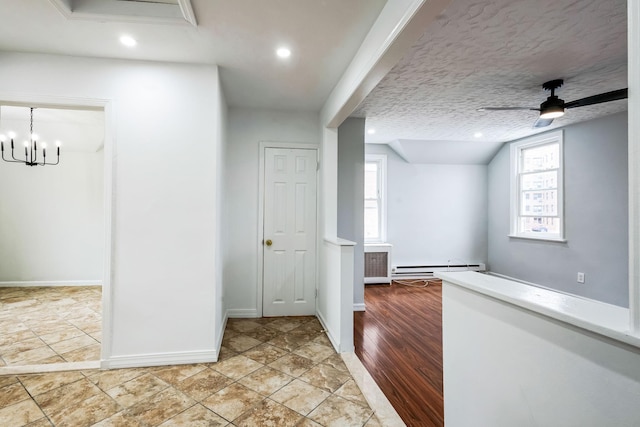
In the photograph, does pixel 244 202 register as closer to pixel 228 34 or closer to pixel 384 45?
pixel 228 34

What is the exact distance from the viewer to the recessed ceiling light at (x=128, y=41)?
86.6 inches

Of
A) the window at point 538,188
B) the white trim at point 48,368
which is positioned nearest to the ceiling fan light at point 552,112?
the window at point 538,188

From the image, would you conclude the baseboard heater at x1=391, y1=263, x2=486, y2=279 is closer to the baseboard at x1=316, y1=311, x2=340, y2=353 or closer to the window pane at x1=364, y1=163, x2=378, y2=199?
the window pane at x1=364, y1=163, x2=378, y2=199

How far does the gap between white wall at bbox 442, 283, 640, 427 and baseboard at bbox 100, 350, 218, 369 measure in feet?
6.49

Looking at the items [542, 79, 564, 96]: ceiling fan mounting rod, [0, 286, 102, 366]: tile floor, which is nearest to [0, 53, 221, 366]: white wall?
[0, 286, 102, 366]: tile floor

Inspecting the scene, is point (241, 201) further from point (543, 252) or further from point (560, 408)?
point (543, 252)

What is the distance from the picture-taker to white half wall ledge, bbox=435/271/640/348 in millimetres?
745

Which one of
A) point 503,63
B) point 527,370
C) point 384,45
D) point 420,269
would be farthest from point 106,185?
point 420,269

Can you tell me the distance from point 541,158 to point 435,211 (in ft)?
6.50

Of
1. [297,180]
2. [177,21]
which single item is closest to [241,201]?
[297,180]

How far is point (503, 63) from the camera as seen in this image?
268 centimetres

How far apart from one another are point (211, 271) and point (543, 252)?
5.34m

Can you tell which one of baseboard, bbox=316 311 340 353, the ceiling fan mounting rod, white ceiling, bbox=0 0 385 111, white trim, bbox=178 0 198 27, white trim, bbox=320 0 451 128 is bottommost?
baseboard, bbox=316 311 340 353

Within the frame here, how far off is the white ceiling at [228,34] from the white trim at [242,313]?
2621mm
